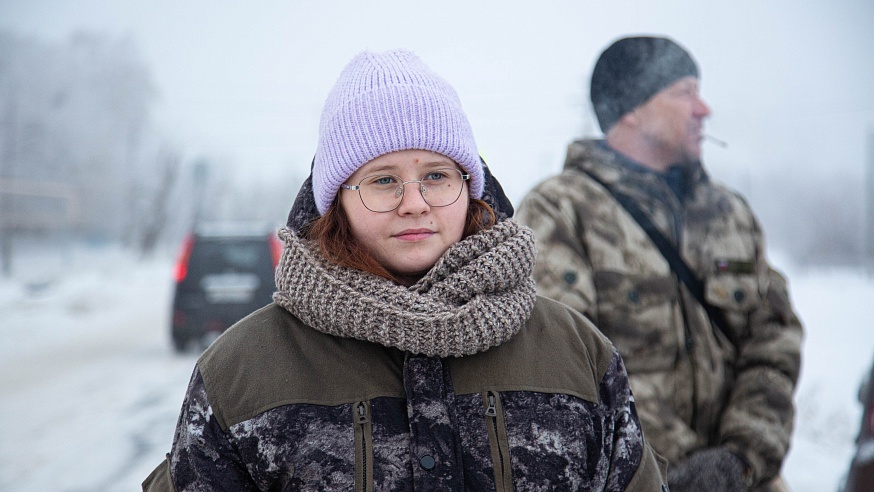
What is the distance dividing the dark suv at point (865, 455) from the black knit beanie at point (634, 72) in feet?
4.90

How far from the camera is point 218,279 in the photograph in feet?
29.3

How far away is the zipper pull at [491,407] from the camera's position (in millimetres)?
1463

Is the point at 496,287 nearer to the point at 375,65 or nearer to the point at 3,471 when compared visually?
the point at 375,65

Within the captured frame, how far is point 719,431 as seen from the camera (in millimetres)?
2369

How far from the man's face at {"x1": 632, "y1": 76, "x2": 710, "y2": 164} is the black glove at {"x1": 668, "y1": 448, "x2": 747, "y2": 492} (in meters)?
1.08

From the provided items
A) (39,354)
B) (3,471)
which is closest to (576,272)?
(3,471)

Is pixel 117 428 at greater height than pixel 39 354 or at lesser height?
greater

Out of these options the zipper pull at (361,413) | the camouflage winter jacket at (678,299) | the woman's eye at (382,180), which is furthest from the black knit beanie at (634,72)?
the zipper pull at (361,413)

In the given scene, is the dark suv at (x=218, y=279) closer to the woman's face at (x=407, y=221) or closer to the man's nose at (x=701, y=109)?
the man's nose at (x=701, y=109)

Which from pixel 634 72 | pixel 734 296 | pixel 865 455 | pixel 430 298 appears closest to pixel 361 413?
pixel 430 298

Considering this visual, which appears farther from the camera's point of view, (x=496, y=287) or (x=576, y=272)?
(x=576, y=272)

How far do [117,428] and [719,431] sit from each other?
200 inches

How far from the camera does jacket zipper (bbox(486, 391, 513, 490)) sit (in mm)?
1426

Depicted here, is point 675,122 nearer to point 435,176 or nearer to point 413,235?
point 435,176
